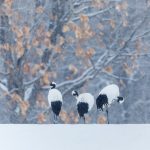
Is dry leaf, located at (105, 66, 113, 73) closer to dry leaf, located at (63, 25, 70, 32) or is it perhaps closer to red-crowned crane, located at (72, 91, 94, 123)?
red-crowned crane, located at (72, 91, 94, 123)

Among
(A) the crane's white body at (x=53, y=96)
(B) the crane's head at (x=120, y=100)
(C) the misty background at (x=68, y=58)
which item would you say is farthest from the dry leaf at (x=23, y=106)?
(B) the crane's head at (x=120, y=100)

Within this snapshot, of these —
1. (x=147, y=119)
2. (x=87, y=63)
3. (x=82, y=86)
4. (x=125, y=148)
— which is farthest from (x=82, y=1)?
(x=125, y=148)

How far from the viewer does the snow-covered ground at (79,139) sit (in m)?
1.75

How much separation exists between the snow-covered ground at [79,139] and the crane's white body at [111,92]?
174 millimetres

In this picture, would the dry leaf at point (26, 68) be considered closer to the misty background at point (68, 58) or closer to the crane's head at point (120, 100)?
the misty background at point (68, 58)

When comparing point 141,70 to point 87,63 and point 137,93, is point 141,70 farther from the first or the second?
point 87,63

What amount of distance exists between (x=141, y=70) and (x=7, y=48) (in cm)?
75

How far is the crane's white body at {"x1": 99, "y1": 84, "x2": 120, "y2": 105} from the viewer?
169 centimetres

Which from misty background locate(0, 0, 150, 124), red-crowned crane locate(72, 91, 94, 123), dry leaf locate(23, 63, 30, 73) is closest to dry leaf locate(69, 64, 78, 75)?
misty background locate(0, 0, 150, 124)

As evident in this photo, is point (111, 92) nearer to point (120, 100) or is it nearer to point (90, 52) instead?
point (120, 100)

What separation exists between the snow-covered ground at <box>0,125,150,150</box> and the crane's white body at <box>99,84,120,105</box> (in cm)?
17

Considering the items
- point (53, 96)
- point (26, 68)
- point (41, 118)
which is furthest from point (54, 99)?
point (26, 68)

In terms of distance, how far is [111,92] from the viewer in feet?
5.56

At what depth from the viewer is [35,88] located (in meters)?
1.67
